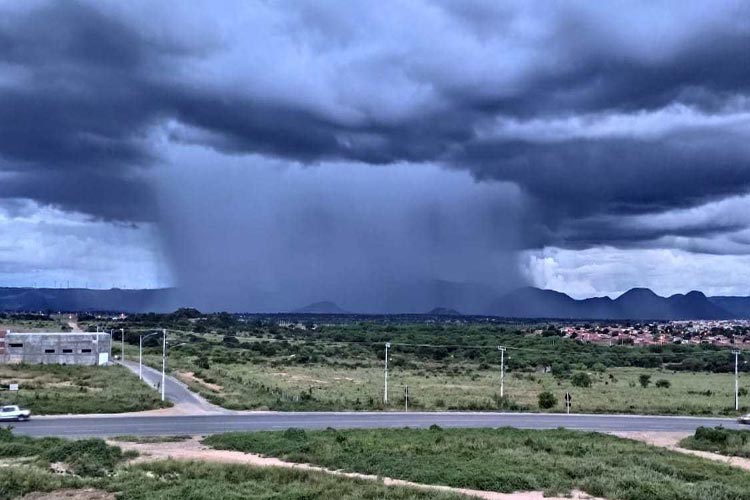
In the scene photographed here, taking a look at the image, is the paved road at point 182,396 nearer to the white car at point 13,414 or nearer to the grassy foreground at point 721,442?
the white car at point 13,414

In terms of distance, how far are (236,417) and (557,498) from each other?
2739 centimetres

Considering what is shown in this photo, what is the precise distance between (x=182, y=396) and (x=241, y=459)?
3121 centimetres

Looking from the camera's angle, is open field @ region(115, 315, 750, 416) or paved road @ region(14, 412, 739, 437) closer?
paved road @ region(14, 412, 739, 437)

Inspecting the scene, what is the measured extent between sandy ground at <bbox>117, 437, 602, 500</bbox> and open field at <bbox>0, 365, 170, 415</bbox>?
1716cm

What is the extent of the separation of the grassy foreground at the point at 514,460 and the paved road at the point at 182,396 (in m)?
17.1

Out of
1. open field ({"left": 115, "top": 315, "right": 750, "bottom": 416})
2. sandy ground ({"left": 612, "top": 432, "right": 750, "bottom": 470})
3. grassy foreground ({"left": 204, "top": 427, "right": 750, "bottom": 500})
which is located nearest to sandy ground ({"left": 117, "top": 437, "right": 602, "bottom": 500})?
grassy foreground ({"left": 204, "top": 427, "right": 750, "bottom": 500})

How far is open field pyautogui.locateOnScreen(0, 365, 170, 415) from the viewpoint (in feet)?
158

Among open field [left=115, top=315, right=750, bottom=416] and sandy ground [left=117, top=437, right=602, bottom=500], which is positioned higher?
sandy ground [left=117, top=437, right=602, bottom=500]

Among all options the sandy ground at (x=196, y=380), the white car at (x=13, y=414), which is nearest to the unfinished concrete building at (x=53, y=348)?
the sandy ground at (x=196, y=380)

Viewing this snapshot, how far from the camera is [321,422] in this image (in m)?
43.1

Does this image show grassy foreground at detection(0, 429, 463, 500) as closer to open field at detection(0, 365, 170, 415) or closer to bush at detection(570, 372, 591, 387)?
open field at detection(0, 365, 170, 415)

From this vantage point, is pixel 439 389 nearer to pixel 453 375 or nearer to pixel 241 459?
pixel 453 375

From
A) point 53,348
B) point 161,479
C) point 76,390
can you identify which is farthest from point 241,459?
point 53,348

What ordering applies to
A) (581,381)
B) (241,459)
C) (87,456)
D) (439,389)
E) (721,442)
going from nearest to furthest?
(87,456)
(241,459)
(721,442)
(439,389)
(581,381)
